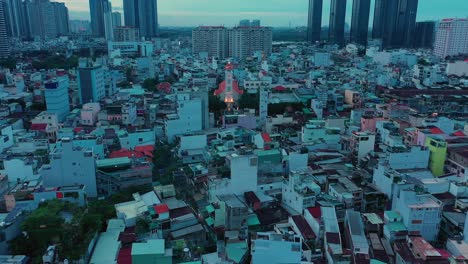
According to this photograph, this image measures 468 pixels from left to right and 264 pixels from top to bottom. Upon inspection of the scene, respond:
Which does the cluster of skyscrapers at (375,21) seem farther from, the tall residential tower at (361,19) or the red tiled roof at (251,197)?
the red tiled roof at (251,197)

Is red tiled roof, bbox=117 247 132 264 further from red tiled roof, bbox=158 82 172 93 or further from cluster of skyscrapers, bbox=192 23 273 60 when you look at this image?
cluster of skyscrapers, bbox=192 23 273 60

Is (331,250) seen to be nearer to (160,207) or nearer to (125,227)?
(160,207)

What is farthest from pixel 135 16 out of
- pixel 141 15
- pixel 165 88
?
pixel 165 88

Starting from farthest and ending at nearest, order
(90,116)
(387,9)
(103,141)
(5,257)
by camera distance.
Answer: (387,9), (90,116), (103,141), (5,257)

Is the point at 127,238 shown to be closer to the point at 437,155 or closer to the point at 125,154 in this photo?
the point at 125,154

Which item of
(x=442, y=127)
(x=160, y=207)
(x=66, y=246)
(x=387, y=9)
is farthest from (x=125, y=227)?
(x=387, y=9)

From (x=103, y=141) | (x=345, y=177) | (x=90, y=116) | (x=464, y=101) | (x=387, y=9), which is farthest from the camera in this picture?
(x=387, y=9)

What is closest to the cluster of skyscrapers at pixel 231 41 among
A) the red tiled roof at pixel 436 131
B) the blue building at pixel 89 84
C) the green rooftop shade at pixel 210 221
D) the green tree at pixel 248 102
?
the green tree at pixel 248 102
